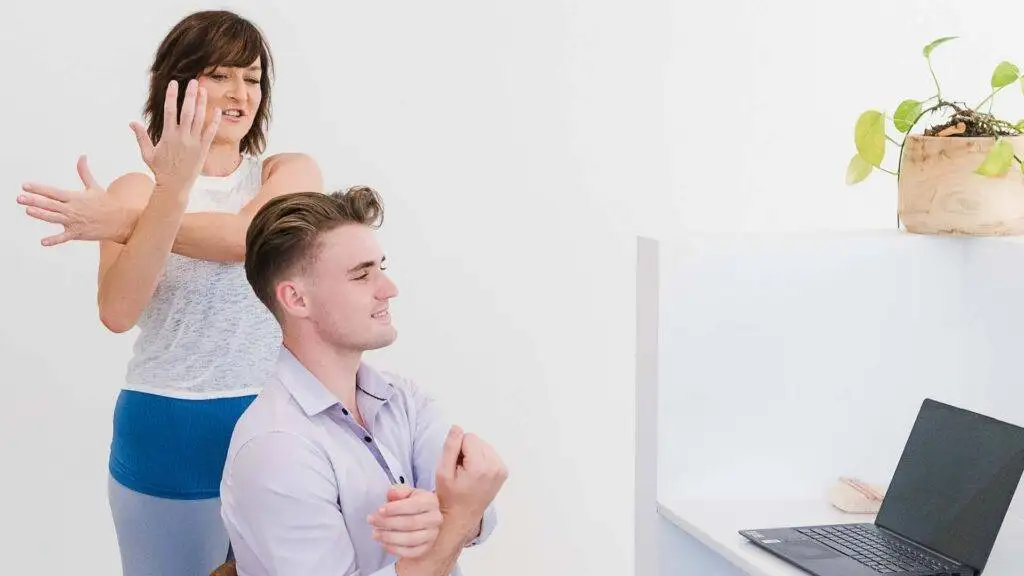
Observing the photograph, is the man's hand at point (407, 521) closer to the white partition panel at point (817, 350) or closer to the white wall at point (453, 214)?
the white partition panel at point (817, 350)

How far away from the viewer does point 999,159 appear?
219 cm

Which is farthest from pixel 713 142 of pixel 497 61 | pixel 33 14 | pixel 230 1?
pixel 33 14

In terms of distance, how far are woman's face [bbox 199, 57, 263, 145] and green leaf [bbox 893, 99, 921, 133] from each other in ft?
4.05

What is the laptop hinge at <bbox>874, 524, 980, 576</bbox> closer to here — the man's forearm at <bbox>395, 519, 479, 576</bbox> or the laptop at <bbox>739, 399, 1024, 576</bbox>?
the laptop at <bbox>739, 399, 1024, 576</bbox>

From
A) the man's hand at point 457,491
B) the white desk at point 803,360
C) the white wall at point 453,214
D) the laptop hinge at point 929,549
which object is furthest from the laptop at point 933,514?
the white wall at point 453,214

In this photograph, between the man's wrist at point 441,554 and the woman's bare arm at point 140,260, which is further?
the woman's bare arm at point 140,260

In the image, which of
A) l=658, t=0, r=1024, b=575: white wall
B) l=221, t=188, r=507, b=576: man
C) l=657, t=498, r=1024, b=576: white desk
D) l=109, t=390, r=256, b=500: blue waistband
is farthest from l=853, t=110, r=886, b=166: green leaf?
l=658, t=0, r=1024, b=575: white wall

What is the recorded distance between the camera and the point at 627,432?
398 centimetres

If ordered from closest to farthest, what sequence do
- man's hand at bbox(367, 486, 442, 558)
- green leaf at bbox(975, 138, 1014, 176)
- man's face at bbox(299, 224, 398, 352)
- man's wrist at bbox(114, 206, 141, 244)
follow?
man's hand at bbox(367, 486, 442, 558) → man's face at bbox(299, 224, 398, 352) → green leaf at bbox(975, 138, 1014, 176) → man's wrist at bbox(114, 206, 141, 244)

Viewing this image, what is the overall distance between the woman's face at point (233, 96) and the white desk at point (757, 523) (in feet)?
3.60

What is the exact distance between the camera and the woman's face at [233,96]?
246cm

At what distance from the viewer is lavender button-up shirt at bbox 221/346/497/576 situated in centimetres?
183

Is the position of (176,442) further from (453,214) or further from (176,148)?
(453,214)

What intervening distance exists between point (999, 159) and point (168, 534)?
168 cm
